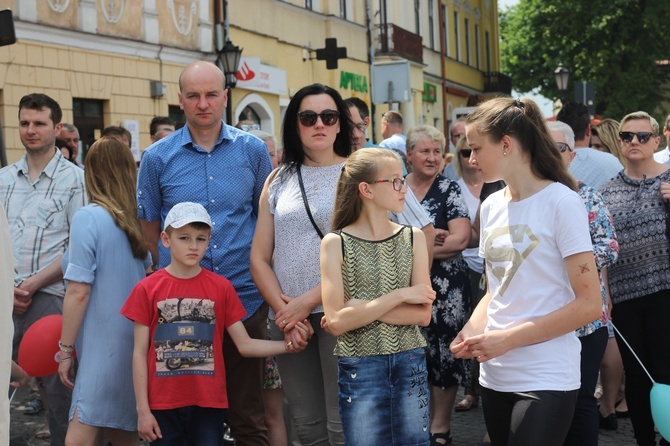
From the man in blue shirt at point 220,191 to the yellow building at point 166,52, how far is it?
36.1 feet

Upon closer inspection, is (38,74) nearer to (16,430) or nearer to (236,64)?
(236,64)

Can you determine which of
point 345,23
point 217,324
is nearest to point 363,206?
point 217,324

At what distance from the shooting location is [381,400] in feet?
14.6

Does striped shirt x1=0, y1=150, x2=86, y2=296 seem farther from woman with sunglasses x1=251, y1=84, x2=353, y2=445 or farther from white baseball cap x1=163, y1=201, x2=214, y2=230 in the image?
woman with sunglasses x1=251, y1=84, x2=353, y2=445

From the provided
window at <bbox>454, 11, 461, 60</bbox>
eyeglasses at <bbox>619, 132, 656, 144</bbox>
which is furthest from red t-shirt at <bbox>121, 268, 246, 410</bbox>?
window at <bbox>454, 11, 461, 60</bbox>

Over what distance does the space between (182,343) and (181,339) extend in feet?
0.06

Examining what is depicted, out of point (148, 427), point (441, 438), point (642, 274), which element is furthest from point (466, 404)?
point (148, 427)

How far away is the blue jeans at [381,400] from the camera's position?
4445mm

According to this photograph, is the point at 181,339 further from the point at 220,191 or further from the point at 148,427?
the point at 220,191

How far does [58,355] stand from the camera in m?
5.63

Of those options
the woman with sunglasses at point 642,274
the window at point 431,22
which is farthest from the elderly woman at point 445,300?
the window at point 431,22

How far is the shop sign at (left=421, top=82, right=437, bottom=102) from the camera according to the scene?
39.1m

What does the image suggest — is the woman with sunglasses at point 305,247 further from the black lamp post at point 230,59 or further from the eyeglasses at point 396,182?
the black lamp post at point 230,59

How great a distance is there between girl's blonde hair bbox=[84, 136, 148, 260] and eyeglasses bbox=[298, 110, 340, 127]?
3.44 ft
